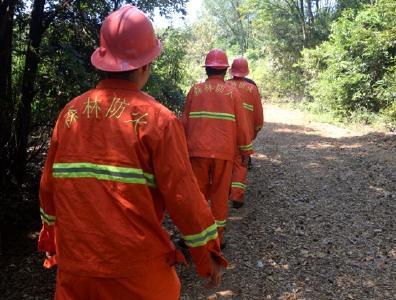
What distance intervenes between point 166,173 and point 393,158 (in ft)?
27.0

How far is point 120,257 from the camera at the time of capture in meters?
1.87

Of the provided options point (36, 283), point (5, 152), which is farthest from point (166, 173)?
point (5, 152)

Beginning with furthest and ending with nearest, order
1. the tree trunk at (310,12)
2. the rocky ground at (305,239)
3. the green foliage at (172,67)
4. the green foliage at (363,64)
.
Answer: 1. the tree trunk at (310,12)
2. the green foliage at (363,64)
3. the green foliage at (172,67)
4. the rocky ground at (305,239)

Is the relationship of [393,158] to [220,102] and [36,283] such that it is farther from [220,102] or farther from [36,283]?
[36,283]

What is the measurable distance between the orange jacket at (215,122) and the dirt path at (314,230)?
4.13ft

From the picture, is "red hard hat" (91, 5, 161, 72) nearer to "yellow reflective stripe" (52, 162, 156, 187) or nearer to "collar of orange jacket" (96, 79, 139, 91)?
"collar of orange jacket" (96, 79, 139, 91)

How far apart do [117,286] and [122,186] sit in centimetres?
43

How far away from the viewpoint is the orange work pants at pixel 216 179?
439cm

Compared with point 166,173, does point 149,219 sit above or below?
below

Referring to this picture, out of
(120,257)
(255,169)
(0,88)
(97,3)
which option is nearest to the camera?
(120,257)

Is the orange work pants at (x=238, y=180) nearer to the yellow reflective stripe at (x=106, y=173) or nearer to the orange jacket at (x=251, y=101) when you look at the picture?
the orange jacket at (x=251, y=101)

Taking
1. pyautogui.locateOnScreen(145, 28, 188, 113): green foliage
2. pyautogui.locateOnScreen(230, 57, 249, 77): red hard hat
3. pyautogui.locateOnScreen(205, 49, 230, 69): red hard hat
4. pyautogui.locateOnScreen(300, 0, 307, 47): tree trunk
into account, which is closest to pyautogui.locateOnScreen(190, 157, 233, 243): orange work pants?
pyautogui.locateOnScreen(205, 49, 230, 69): red hard hat

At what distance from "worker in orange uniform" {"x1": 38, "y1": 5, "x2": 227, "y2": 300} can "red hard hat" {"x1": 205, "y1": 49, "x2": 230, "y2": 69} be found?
271cm

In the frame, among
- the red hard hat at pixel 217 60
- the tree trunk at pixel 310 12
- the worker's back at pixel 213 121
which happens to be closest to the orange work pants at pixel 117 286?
the worker's back at pixel 213 121
